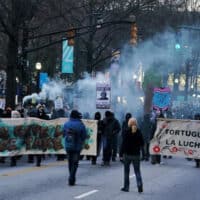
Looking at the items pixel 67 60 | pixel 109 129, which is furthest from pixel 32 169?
pixel 67 60

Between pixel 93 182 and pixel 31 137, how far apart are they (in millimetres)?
5117

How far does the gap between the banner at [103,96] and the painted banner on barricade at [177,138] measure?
723 centimetres

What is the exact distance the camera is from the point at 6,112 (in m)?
23.3

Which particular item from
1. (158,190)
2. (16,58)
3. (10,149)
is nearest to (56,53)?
(16,58)

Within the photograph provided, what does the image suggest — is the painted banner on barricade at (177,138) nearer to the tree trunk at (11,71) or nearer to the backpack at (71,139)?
the backpack at (71,139)

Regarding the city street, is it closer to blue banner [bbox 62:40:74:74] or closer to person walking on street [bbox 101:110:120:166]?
person walking on street [bbox 101:110:120:166]

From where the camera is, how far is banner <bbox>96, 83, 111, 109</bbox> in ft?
96.5

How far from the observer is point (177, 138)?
22062 millimetres

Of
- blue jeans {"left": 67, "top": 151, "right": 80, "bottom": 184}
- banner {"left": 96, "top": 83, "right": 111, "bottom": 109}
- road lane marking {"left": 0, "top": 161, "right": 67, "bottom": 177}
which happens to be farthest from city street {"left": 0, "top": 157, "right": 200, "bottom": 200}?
banner {"left": 96, "top": 83, "right": 111, "bottom": 109}

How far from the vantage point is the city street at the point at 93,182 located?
44.8ft

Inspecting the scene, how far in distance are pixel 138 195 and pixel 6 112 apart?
10.3 m

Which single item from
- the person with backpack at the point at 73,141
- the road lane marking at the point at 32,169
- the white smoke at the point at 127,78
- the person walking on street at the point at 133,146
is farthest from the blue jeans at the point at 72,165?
the white smoke at the point at 127,78

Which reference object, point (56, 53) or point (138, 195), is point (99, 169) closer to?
point (138, 195)

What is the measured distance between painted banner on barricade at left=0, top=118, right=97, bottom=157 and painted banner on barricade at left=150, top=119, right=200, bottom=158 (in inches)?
84.3
